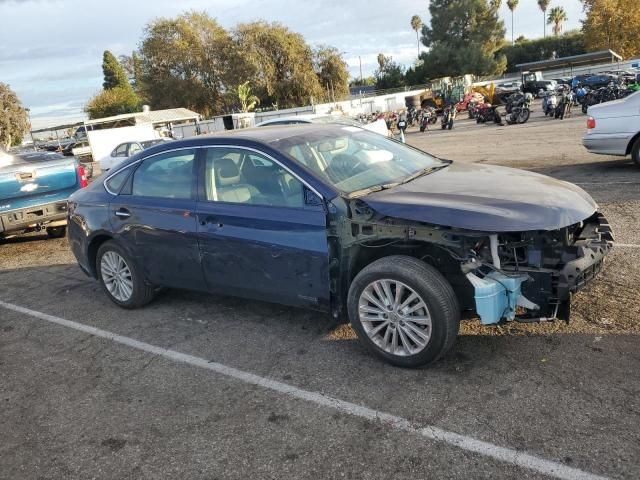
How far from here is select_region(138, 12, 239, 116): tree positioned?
60.4 meters

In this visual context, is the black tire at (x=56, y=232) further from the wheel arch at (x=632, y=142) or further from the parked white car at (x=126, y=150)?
the parked white car at (x=126, y=150)

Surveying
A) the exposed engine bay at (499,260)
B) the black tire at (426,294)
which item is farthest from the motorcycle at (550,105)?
the black tire at (426,294)

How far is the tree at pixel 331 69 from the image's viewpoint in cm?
5966

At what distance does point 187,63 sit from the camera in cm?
6084

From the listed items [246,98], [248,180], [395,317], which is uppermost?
[246,98]

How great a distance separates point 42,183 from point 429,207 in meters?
7.04

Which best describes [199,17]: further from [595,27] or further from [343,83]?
[595,27]

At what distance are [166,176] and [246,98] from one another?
54.4m

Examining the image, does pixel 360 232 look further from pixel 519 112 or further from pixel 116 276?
pixel 519 112

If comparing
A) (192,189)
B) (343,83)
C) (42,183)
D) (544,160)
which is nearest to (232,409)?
(192,189)

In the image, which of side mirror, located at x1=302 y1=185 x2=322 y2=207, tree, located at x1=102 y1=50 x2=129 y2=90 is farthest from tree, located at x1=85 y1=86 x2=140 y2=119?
side mirror, located at x1=302 y1=185 x2=322 y2=207

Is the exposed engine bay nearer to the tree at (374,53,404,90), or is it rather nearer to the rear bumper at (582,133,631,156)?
the rear bumper at (582,133,631,156)

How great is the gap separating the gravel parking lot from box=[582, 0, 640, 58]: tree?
212 ft

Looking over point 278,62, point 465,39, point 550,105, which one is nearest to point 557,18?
point 465,39
